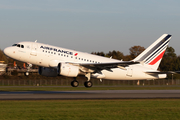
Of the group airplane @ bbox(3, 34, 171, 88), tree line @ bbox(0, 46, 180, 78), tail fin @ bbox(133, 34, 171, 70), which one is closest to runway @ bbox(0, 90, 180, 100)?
airplane @ bbox(3, 34, 171, 88)

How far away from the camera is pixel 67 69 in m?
42.5

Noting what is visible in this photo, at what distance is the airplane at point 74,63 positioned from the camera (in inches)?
1690

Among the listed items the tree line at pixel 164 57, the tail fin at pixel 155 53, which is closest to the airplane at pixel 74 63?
the tail fin at pixel 155 53

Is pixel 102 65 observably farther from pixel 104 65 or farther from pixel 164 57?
pixel 164 57

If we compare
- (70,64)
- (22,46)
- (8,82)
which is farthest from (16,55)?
(8,82)

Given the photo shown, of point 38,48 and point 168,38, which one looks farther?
point 168,38

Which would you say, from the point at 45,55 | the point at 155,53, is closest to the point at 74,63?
the point at 45,55

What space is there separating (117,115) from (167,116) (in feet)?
9.67

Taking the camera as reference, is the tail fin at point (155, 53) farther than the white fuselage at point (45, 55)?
Yes

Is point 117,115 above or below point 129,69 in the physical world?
below

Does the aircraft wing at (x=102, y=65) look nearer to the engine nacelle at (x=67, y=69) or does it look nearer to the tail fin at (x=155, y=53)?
the engine nacelle at (x=67, y=69)

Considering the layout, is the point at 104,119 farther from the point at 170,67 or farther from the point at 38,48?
Result: the point at 170,67

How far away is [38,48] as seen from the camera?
43219mm

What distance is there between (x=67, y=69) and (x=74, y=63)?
7.37ft
